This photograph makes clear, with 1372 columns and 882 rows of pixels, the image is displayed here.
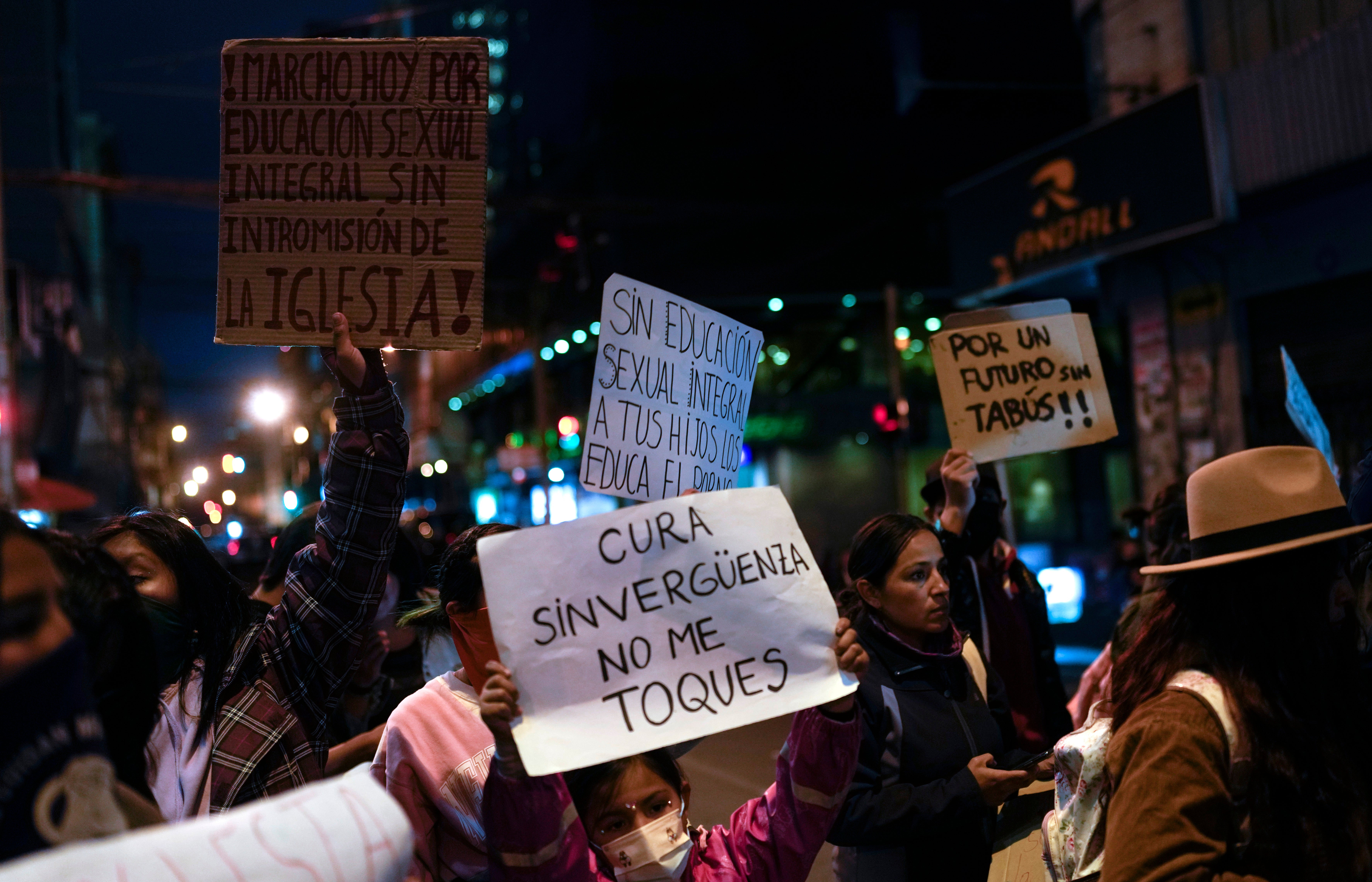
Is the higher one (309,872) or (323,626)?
(323,626)

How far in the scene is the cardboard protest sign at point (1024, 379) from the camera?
4910 millimetres

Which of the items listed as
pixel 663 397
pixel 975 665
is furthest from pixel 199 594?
pixel 975 665

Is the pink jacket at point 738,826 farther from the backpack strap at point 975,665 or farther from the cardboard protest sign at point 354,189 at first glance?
the cardboard protest sign at point 354,189

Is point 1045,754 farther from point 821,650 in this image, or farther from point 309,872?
point 309,872

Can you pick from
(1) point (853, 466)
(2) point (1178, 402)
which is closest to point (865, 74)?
(1) point (853, 466)

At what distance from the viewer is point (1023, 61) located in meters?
30.2

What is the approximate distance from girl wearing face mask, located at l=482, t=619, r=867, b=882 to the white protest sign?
655mm

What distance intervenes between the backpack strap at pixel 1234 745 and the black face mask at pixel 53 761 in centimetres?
183

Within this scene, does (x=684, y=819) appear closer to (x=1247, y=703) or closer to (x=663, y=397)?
(x=1247, y=703)

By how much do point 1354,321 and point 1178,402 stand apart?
7.62 feet

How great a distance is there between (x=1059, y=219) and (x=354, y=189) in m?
12.4

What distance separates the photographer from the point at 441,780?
268 centimetres

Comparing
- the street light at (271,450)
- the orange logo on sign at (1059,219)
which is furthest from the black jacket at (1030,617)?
the street light at (271,450)

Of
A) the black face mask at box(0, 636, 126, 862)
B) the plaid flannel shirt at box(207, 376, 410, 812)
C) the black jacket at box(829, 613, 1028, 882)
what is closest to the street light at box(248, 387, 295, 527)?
the black jacket at box(829, 613, 1028, 882)
